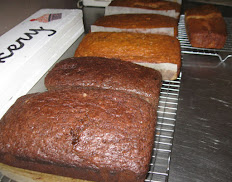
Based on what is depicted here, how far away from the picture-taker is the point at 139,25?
286cm

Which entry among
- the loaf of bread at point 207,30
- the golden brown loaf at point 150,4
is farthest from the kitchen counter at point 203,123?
the golden brown loaf at point 150,4

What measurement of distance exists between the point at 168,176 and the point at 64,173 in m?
0.74

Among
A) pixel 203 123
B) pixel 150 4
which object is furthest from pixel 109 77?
pixel 150 4

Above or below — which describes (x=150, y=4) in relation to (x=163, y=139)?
above

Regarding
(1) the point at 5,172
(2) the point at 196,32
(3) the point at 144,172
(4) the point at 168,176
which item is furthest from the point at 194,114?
(1) the point at 5,172

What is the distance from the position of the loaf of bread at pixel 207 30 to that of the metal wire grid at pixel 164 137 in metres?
0.98

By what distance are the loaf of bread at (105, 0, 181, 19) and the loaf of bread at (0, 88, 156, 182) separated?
7.53 ft

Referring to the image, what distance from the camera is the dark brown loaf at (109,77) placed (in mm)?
1840

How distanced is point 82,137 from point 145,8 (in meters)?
2.72

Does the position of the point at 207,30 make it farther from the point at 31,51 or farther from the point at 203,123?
the point at 31,51

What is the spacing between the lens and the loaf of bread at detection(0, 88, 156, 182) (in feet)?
4.44

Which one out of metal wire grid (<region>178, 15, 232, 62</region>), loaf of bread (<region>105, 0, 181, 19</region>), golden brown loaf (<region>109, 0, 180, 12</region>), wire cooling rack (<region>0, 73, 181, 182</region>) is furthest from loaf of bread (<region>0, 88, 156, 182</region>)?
golden brown loaf (<region>109, 0, 180, 12</region>)

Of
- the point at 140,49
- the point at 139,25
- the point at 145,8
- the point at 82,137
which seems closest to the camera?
the point at 82,137

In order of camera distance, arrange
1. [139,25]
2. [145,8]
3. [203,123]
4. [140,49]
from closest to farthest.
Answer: [203,123]
[140,49]
[139,25]
[145,8]
